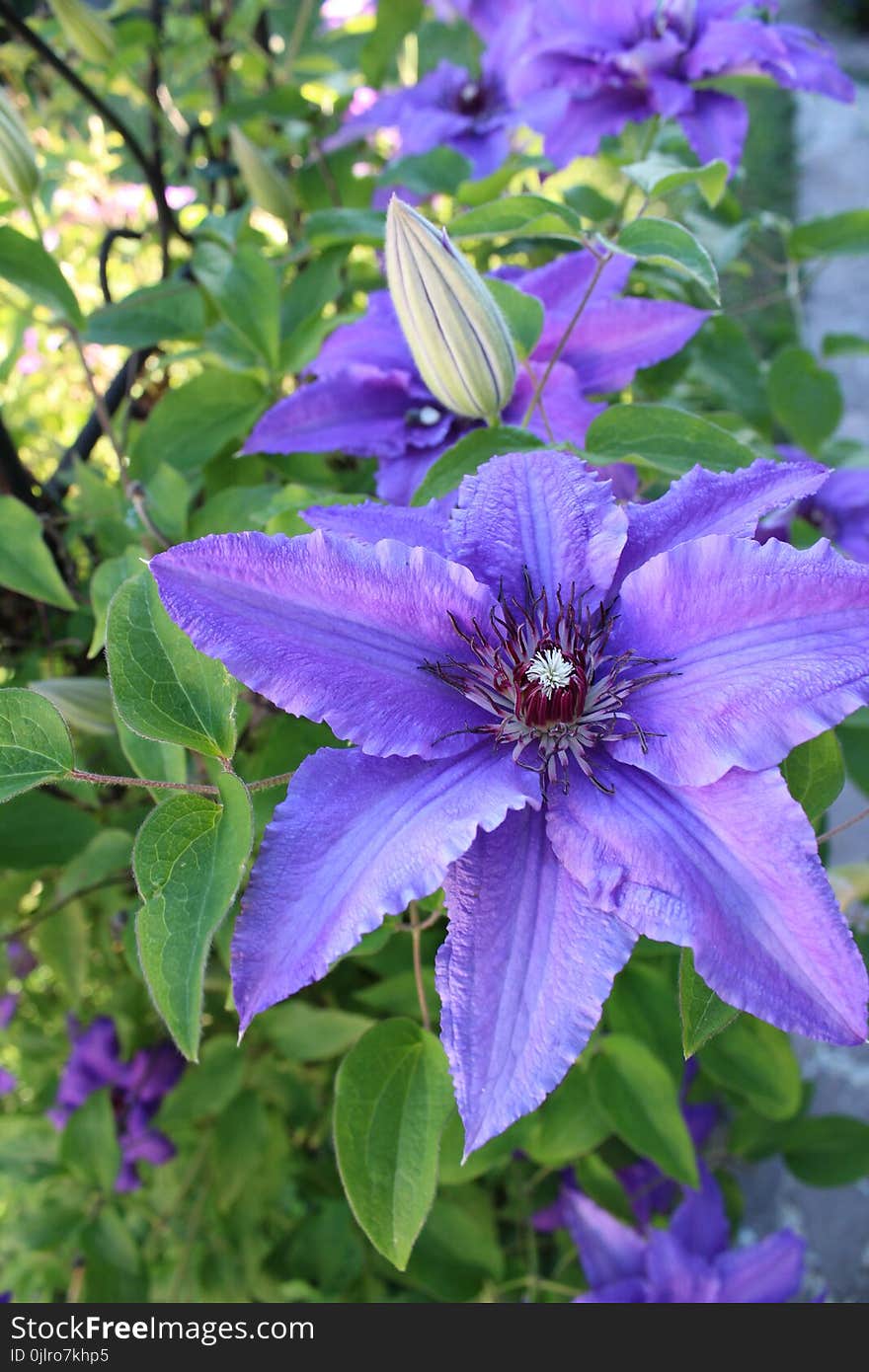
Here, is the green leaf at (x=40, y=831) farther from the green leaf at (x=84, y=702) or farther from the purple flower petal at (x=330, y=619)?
the purple flower petal at (x=330, y=619)

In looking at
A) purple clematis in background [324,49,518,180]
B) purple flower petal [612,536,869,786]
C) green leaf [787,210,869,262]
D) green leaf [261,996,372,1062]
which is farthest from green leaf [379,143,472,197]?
green leaf [261,996,372,1062]

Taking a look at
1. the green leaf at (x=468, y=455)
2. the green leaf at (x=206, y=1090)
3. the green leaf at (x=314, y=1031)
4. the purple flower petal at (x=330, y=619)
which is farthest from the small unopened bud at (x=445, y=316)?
the green leaf at (x=206, y=1090)

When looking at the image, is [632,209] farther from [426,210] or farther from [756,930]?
[756,930]

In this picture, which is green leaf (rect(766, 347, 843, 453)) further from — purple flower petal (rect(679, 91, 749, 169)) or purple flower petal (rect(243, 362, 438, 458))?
purple flower petal (rect(243, 362, 438, 458))

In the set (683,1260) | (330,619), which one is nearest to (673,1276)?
(683,1260)

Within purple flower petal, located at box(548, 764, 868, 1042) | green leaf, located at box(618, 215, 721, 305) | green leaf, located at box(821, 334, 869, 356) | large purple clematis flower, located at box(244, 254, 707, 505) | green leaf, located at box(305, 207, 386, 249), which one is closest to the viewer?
purple flower petal, located at box(548, 764, 868, 1042)

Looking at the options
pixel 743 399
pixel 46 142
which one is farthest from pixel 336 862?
pixel 46 142
